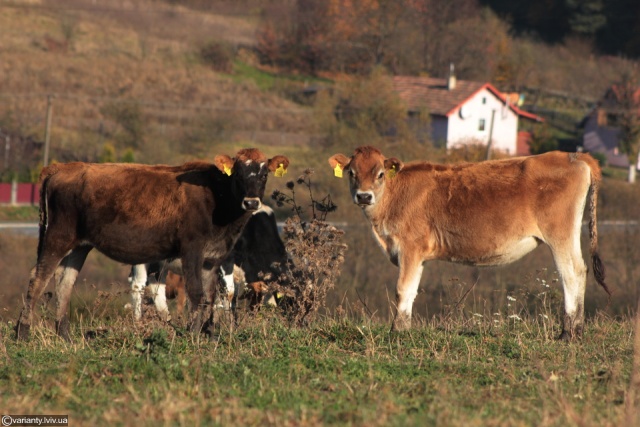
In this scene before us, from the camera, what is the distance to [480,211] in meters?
10.6

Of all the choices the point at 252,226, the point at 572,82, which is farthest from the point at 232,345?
the point at 572,82

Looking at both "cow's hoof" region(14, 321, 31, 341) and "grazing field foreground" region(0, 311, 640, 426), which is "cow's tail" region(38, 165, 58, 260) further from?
"grazing field foreground" region(0, 311, 640, 426)

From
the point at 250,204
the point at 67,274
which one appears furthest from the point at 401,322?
the point at 67,274

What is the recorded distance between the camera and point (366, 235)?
34.0m

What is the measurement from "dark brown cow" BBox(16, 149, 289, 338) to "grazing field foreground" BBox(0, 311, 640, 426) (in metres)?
0.73

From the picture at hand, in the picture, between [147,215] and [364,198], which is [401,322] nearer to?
[364,198]

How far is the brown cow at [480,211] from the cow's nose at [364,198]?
1cm

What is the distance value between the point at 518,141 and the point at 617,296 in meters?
40.0

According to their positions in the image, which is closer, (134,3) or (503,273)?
(503,273)

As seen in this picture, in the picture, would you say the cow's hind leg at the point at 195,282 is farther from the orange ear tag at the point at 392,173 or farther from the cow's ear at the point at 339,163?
the orange ear tag at the point at 392,173

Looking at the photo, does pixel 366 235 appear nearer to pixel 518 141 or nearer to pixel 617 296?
pixel 617 296

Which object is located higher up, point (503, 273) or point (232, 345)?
point (232, 345)

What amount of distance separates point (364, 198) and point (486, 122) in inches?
2290

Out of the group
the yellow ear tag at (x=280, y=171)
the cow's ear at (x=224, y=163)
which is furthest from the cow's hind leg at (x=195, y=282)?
the yellow ear tag at (x=280, y=171)
